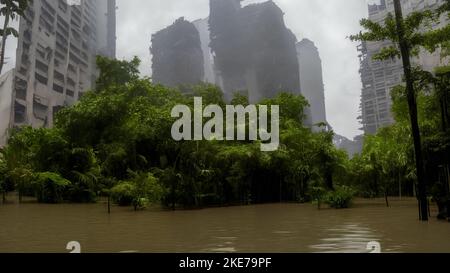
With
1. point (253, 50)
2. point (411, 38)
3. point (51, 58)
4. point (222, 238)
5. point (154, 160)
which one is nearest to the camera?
point (222, 238)

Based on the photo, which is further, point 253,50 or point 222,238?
point 253,50

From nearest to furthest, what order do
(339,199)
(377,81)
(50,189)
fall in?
(339,199)
(50,189)
(377,81)

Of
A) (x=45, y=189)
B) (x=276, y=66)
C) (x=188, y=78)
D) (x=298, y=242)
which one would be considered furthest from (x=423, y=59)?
(x=298, y=242)

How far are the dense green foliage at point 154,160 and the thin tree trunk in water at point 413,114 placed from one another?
9.10 meters

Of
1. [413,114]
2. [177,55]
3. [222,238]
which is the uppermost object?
[177,55]

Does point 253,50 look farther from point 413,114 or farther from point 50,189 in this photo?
point 413,114

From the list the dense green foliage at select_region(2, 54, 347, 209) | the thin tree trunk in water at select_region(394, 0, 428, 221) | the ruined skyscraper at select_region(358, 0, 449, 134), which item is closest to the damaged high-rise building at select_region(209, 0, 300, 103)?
the ruined skyscraper at select_region(358, 0, 449, 134)

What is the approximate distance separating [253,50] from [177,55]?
69.2 feet

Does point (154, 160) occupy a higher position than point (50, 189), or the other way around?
point (154, 160)

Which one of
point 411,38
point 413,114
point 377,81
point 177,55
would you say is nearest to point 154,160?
point 413,114

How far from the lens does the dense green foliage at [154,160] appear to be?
1769 cm

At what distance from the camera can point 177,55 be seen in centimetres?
11012
